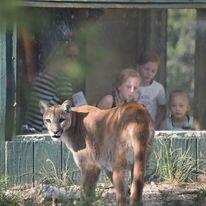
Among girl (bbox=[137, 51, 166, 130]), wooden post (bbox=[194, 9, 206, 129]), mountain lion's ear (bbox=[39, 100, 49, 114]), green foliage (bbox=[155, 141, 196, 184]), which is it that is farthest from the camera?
wooden post (bbox=[194, 9, 206, 129])

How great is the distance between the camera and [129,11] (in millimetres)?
7949

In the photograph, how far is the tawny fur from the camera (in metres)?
5.97

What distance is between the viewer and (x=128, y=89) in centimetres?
796

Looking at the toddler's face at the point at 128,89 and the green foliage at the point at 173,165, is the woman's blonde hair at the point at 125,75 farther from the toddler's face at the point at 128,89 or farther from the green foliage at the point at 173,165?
the green foliage at the point at 173,165

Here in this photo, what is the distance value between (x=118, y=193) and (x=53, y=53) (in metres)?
2.10

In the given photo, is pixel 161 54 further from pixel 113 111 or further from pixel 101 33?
pixel 113 111

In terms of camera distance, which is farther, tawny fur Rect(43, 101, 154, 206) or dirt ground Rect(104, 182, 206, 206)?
dirt ground Rect(104, 182, 206, 206)

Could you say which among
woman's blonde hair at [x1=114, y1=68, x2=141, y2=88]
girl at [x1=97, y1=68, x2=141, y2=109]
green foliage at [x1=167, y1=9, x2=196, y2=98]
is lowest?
girl at [x1=97, y1=68, x2=141, y2=109]

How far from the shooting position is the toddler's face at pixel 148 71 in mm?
8117

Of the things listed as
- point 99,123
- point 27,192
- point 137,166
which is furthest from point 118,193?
point 27,192

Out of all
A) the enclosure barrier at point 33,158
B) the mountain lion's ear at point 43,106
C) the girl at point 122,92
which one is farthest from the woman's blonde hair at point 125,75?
the mountain lion's ear at point 43,106

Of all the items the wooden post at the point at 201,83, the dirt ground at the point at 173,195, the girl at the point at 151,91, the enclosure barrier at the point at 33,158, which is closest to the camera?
the dirt ground at the point at 173,195

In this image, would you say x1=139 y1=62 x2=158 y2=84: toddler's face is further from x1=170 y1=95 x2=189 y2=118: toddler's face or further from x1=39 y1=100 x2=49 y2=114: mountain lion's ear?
x1=39 y1=100 x2=49 y2=114: mountain lion's ear

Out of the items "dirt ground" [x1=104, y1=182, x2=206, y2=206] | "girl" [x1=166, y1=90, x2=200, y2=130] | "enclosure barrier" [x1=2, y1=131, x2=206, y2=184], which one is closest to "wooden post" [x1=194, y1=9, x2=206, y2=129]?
"girl" [x1=166, y1=90, x2=200, y2=130]
